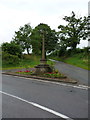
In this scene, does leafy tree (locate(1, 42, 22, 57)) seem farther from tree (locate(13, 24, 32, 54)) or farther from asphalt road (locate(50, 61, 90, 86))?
asphalt road (locate(50, 61, 90, 86))

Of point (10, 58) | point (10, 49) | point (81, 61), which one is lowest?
point (81, 61)

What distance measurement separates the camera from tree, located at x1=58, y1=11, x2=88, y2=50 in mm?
41469

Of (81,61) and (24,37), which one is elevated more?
(24,37)

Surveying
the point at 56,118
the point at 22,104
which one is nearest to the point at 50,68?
the point at 22,104

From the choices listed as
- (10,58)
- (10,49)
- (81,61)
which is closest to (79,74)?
(81,61)

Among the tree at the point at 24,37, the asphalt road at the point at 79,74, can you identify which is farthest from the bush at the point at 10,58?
the asphalt road at the point at 79,74

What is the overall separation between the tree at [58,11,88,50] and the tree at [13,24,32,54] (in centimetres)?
1079

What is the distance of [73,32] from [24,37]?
16.1 meters

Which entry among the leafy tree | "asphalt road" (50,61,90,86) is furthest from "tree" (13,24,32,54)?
"asphalt road" (50,61,90,86)

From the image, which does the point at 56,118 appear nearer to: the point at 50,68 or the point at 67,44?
the point at 50,68

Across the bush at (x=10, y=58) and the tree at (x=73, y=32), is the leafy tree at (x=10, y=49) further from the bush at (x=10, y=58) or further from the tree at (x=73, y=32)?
the tree at (x=73, y=32)

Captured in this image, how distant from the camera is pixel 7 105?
5.42 metres

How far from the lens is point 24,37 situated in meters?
45.7

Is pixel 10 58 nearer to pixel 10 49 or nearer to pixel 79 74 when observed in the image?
pixel 10 49
